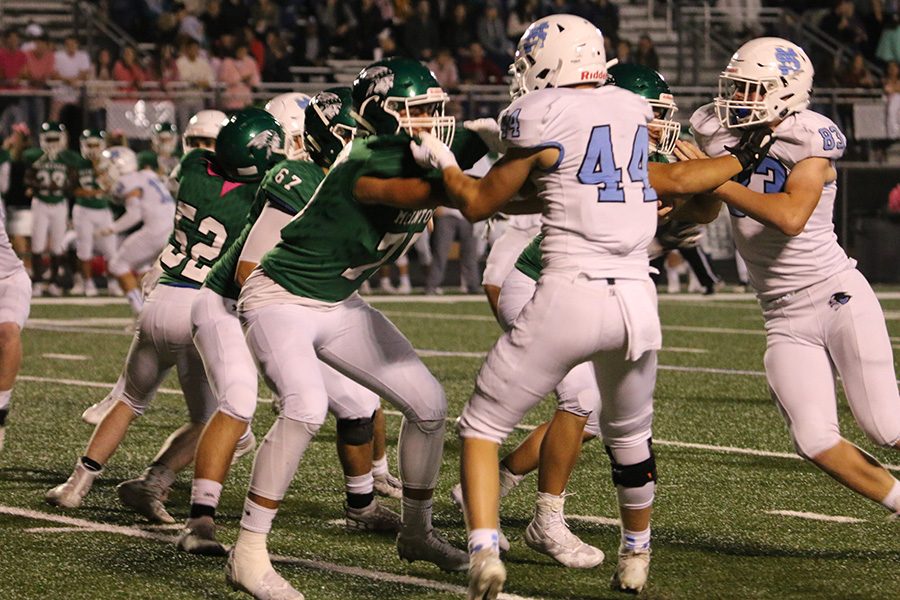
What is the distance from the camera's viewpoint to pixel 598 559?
195 inches

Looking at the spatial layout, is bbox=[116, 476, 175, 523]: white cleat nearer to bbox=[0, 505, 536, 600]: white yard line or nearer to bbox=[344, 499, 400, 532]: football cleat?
bbox=[0, 505, 536, 600]: white yard line

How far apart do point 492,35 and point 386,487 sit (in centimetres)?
1451

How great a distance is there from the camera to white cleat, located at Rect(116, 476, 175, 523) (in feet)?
18.6

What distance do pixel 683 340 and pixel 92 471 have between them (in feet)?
22.1

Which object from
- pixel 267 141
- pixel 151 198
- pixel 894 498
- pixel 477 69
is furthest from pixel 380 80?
pixel 477 69

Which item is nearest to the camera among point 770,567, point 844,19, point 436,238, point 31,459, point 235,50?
point 770,567

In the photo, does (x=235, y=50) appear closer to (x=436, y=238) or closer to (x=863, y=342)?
(x=436, y=238)

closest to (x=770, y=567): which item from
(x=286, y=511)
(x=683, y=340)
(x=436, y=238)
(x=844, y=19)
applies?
(x=286, y=511)

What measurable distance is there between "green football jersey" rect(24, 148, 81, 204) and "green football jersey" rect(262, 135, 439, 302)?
12101mm

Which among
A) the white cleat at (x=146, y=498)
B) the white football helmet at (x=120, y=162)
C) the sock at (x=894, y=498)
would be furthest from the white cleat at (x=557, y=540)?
the white football helmet at (x=120, y=162)

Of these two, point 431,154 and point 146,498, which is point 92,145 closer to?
point 146,498

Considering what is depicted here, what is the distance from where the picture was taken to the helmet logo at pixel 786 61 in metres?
4.97

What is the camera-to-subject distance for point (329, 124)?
5.13 meters

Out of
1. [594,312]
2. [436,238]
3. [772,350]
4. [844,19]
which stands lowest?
[436,238]
